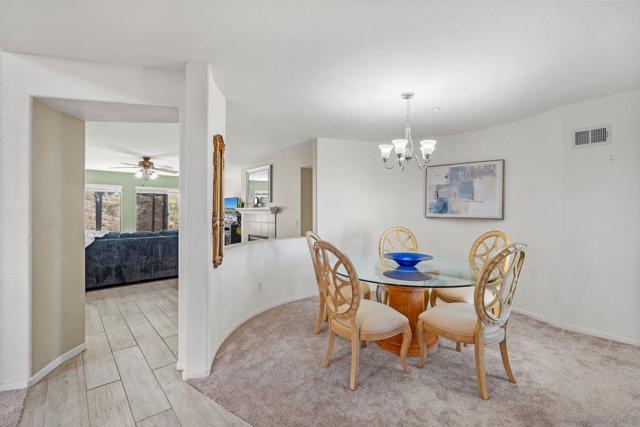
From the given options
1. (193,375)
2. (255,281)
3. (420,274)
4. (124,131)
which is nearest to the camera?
(193,375)

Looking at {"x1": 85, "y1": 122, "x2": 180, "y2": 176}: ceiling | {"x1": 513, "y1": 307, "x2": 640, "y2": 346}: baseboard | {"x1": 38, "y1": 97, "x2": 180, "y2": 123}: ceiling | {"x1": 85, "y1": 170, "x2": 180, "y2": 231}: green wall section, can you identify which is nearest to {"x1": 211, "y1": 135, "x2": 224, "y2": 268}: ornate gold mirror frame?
{"x1": 38, "y1": 97, "x2": 180, "y2": 123}: ceiling

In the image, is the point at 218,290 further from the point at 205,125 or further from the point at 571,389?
the point at 571,389

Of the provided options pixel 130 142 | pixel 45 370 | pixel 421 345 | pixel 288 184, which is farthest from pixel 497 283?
pixel 130 142

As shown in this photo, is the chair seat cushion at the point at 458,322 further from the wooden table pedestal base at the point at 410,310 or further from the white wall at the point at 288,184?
the white wall at the point at 288,184

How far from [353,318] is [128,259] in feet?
13.6

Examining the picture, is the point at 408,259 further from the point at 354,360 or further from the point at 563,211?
the point at 563,211

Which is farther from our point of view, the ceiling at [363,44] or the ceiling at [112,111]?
the ceiling at [112,111]

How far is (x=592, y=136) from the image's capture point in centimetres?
275

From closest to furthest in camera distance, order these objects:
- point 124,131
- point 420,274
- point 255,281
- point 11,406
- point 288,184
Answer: point 11,406
point 420,274
point 255,281
point 124,131
point 288,184

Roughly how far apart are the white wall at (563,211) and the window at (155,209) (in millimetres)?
6858

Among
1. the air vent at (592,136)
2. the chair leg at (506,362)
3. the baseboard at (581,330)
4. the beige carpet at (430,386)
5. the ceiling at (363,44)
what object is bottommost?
the beige carpet at (430,386)

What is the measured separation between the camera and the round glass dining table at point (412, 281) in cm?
211

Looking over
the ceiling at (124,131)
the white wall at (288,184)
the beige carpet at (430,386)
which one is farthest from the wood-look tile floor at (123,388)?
the white wall at (288,184)

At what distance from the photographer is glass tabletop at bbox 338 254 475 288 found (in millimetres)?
2072
